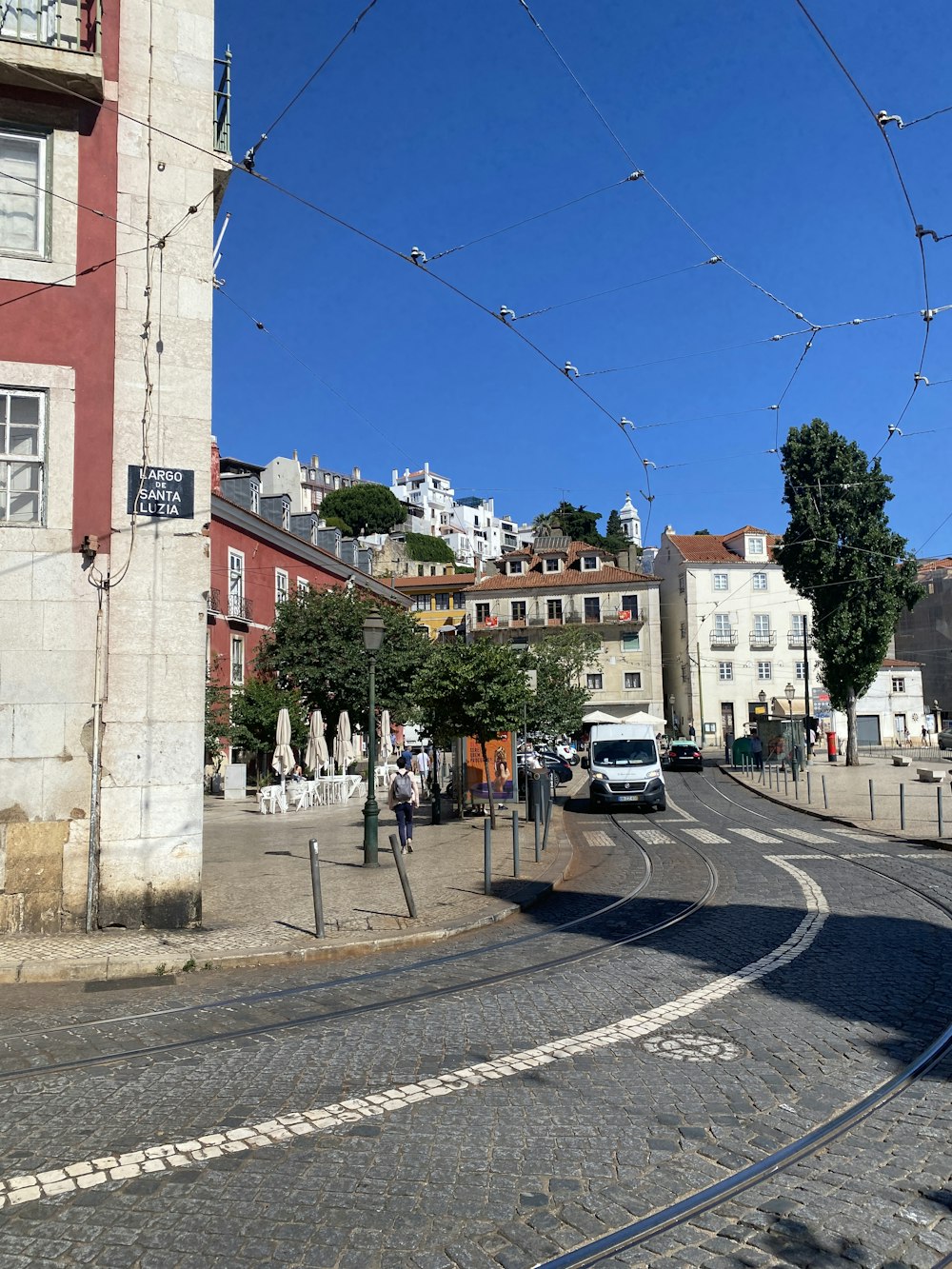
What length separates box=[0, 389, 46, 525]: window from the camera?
10383 mm

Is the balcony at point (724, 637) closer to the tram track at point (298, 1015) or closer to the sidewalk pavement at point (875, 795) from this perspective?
the sidewalk pavement at point (875, 795)

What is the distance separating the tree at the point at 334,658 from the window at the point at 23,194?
82.7 ft

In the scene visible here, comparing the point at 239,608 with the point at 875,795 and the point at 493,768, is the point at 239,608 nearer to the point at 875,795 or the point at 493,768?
the point at 493,768

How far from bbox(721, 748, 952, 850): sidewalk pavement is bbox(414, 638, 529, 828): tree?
7.99 m

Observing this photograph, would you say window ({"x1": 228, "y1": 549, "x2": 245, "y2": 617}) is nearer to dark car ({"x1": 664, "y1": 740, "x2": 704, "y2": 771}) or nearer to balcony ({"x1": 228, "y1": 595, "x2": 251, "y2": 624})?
balcony ({"x1": 228, "y1": 595, "x2": 251, "y2": 624})

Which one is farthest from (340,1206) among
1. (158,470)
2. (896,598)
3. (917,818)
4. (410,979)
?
(896,598)

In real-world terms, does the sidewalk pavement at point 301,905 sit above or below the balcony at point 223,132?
below

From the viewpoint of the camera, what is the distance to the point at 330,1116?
512 cm

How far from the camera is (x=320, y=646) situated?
36031mm

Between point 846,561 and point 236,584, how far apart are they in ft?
85.6

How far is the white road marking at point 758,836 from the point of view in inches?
734

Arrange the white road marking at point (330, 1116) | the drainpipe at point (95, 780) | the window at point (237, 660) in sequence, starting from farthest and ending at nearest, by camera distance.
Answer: the window at point (237, 660)
the drainpipe at point (95, 780)
the white road marking at point (330, 1116)

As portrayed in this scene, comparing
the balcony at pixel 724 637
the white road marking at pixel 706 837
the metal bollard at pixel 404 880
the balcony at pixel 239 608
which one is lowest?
the white road marking at pixel 706 837

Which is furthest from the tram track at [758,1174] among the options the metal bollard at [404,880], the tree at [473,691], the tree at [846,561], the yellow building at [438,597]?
the yellow building at [438,597]
